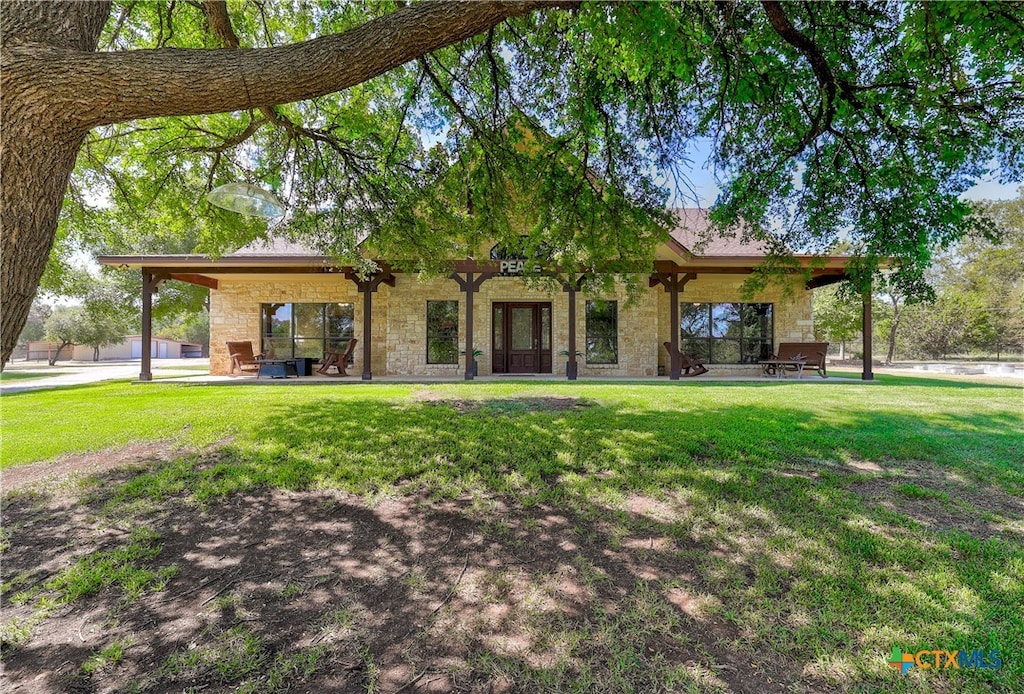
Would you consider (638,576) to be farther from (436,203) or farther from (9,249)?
(436,203)

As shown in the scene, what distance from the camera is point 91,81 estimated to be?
6.91 ft

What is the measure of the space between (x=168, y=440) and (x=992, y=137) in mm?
9119

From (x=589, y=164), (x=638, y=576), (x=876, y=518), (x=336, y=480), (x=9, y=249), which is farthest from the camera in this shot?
(x=589, y=164)

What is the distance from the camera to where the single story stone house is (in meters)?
13.4

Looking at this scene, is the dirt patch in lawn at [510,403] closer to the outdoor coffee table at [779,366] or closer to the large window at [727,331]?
the outdoor coffee table at [779,366]

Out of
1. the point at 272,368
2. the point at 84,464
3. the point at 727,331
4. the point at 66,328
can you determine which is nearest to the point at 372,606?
the point at 84,464

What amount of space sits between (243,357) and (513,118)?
1141 cm

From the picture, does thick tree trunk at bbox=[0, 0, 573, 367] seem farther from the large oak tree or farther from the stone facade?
the stone facade

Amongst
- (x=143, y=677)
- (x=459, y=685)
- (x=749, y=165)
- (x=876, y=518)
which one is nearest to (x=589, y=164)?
(x=749, y=165)

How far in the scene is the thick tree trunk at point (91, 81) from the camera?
202 cm

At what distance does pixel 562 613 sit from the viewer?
225cm

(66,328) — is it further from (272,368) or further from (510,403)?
(510,403)

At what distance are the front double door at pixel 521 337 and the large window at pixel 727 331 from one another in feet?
14.7

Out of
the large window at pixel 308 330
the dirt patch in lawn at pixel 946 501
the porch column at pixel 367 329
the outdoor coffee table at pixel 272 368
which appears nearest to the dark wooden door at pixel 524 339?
the porch column at pixel 367 329
